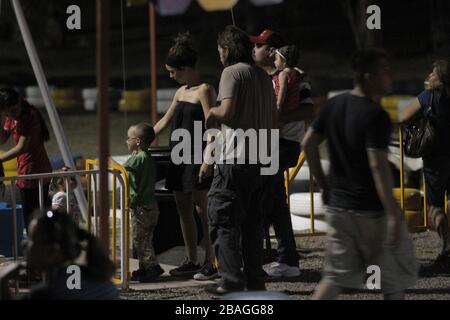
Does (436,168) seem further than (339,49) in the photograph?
No

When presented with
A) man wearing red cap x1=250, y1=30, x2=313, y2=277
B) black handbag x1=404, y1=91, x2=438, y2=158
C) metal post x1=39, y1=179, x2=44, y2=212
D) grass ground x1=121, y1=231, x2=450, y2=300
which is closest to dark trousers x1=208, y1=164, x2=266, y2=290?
grass ground x1=121, y1=231, x2=450, y2=300

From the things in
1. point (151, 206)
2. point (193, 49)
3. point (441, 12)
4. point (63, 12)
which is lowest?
point (151, 206)

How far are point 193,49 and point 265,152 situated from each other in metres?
1.19

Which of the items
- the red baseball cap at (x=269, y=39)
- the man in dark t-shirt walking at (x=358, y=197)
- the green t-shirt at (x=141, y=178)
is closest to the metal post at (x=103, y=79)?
the man in dark t-shirt walking at (x=358, y=197)

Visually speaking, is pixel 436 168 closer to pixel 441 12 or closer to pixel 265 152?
pixel 265 152

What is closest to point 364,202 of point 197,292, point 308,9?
point 197,292

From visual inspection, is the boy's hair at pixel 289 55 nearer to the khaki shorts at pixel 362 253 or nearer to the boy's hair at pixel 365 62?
the boy's hair at pixel 365 62

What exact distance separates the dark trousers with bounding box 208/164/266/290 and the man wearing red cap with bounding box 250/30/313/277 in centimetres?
88

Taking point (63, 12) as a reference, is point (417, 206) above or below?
below

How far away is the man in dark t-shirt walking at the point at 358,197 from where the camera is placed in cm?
612

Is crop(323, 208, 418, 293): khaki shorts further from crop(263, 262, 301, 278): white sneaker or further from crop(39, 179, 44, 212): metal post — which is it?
crop(39, 179, 44, 212): metal post

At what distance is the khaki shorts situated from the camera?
6180 millimetres

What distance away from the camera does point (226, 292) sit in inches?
293
